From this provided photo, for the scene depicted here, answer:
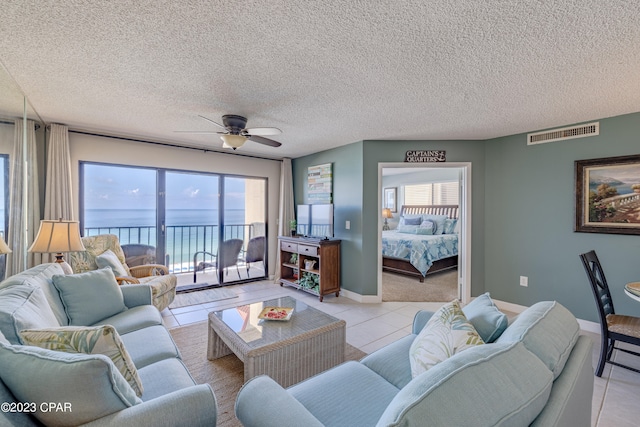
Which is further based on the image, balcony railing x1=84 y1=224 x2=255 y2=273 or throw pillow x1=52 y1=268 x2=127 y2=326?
balcony railing x1=84 y1=224 x2=255 y2=273

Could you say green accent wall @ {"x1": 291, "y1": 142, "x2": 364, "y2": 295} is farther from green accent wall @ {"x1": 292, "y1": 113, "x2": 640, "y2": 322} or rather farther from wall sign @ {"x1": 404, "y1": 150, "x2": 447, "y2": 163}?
wall sign @ {"x1": 404, "y1": 150, "x2": 447, "y2": 163}

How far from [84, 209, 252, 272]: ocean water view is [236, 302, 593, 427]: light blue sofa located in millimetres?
3890

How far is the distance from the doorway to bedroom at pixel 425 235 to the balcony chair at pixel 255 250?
7.35 feet

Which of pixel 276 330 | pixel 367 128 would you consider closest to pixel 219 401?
pixel 276 330

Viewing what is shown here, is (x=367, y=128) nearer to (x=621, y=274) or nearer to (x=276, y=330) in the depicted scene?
(x=276, y=330)

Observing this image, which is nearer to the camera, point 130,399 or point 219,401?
point 130,399

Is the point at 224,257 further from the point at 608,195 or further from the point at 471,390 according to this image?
the point at 608,195

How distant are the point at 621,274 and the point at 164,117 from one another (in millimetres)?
5188

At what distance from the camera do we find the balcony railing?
13.9 feet

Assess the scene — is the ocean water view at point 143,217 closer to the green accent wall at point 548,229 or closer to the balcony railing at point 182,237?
the balcony railing at point 182,237

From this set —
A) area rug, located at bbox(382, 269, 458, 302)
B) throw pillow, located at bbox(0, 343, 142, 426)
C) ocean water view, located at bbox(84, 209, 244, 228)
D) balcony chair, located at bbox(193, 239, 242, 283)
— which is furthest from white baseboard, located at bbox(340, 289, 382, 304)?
throw pillow, located at bbox(0, 343, 142, 426)

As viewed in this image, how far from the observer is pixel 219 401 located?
1.93 metres

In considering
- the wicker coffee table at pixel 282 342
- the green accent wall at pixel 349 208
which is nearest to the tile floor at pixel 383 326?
the green accent wall at pixel 349 208

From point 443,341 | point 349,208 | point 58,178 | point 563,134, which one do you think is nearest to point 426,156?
point 349,208
